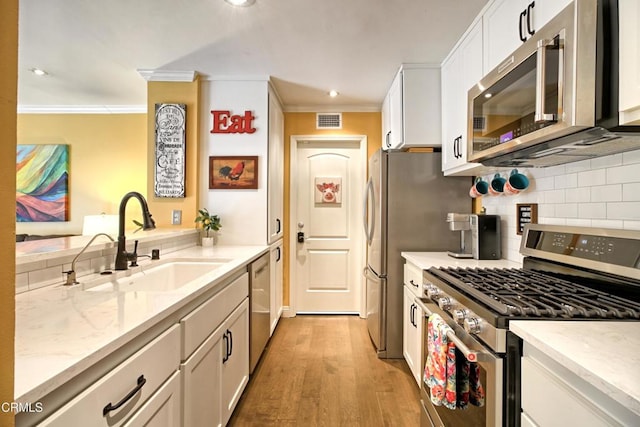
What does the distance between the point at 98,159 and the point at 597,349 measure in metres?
4.55

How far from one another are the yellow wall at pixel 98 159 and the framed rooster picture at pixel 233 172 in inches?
61.3

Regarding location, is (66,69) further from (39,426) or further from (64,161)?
(39,426)

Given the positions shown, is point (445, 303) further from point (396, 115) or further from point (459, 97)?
point (396, 115)

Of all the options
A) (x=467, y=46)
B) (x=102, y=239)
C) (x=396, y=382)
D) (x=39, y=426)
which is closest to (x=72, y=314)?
(x=39, y=426)

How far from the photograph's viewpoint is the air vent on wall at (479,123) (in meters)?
1.54

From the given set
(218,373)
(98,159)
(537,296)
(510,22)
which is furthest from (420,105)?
(98,159)

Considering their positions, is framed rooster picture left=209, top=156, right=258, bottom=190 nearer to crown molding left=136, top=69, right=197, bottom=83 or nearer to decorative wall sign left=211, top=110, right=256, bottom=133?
decorative wall sign left=211, top=110, right=256, bottom=133

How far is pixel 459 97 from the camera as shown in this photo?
214 centimetres

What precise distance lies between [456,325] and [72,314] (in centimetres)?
130

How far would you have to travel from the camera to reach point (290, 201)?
3578mm

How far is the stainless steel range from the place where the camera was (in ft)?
2.97

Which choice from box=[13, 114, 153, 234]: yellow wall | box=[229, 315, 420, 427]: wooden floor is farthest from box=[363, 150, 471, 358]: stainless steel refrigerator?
box=[13, 114, 153, 234]: yellow wall

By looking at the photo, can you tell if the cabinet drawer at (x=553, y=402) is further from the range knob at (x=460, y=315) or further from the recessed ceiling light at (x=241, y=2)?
the recessed ceiling light at (x=241, y=2)


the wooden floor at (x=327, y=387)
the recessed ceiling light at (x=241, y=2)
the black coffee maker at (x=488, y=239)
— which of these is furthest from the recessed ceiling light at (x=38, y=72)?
the black coffee maker at (x=488, y=239)
